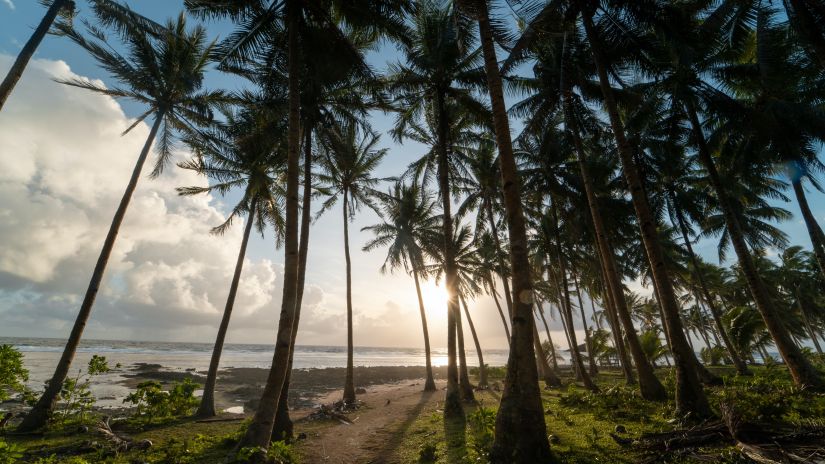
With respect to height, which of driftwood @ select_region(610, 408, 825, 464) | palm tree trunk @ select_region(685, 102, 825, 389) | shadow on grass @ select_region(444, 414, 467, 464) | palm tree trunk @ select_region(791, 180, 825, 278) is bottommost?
shadow on grass @ select_region(444, 414, 467, 464)

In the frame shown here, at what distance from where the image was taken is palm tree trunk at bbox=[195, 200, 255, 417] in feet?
37.2


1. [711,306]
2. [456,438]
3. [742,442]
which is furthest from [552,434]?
Answer: [711,306]

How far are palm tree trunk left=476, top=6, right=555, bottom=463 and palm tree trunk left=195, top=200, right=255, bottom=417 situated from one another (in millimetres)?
10119

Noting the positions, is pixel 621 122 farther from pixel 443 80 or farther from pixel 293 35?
pixel 293 35

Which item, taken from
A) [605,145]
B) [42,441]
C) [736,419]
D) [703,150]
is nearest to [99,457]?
[42,441]

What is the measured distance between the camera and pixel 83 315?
9.77m

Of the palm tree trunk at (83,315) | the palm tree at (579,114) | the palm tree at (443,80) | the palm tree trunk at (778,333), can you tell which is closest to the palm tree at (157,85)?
the palm tree trunk at (83,315)

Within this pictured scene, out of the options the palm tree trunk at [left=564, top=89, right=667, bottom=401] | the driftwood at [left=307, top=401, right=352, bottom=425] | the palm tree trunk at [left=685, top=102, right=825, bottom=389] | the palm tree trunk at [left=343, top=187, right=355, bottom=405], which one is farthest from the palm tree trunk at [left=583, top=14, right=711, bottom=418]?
the palm tree trunk at [left=343, top=187, right=355, bottom=405]

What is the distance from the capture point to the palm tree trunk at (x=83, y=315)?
876cm

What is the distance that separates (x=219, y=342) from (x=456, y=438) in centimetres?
938

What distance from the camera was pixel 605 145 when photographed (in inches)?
692

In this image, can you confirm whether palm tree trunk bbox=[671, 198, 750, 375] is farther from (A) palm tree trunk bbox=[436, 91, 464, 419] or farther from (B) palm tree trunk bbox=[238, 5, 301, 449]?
(B) palm tree trunk bbox=[238, 5, 301, 449]

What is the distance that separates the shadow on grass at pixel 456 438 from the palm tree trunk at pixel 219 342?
7824 mm

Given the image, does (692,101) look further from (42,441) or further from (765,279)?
(765,279)
